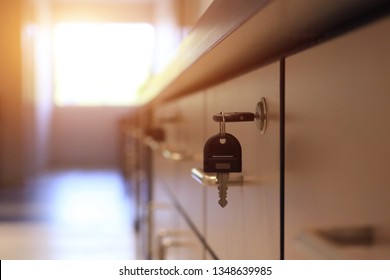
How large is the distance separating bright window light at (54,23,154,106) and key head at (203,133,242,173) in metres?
3.82

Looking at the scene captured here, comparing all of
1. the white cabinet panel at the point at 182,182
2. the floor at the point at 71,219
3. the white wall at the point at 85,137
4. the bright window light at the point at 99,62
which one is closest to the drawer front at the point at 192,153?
the white cabinet panel at the point at 182,182

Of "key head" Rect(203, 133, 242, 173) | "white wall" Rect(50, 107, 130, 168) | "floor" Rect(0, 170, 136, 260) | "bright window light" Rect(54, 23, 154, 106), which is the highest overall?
"bright window light" Rect(54, 23, 154, 106)

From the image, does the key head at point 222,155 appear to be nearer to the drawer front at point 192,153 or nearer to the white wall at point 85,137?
the drawer front at point 192,153

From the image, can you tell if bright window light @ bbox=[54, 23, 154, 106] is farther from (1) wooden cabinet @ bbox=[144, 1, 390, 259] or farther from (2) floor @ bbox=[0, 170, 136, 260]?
(1) wooden cabinet @ bbox=[144, 1, 390, 259]

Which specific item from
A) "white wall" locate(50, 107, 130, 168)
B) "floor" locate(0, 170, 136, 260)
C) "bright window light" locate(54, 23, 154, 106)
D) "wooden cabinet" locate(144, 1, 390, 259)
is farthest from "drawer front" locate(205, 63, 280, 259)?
"white wall" locate(50, 107, 130, 168)

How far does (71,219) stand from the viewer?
361 centimetres

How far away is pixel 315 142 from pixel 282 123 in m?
0.06

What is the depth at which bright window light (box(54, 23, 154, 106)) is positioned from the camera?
509cm

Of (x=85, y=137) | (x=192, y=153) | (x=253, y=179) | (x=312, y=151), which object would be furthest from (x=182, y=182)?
(x=85, y=137)

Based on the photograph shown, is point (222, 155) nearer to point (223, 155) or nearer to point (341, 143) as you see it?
point (223, 155)

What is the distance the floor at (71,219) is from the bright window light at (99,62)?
815mm

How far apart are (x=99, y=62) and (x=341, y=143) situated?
561 cm

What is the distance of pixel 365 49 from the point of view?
13.7 inches

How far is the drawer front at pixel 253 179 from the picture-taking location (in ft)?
1.66
